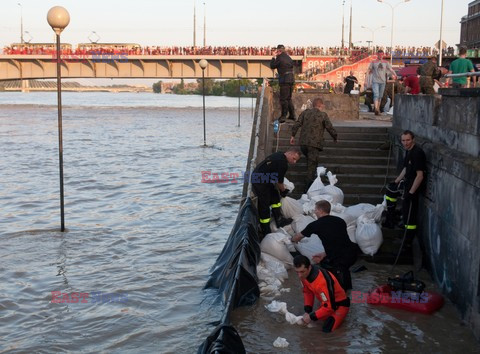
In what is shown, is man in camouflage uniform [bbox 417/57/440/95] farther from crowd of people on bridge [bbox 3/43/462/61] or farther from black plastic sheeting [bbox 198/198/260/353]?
crowd of people on bridge [bbox 3/43/462/61]

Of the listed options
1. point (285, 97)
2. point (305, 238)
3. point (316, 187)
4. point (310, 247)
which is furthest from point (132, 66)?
point (310, 247)

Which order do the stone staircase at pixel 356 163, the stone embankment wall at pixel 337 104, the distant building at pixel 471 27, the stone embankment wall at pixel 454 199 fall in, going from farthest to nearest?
the distant building at pixel 471 27, the stone embankment wall at pixel 337 104, the stone staircase at pixel 356 163, the stone embankment wall at pixel 454 199

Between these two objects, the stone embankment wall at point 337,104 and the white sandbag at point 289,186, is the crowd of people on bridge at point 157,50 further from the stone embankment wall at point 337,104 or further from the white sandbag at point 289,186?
the white sandbag at point 289,186

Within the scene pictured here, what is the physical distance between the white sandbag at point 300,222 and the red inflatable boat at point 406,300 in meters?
2.43

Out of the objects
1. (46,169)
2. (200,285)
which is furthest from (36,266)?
(46,169)

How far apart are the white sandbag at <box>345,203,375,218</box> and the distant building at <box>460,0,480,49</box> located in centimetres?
8040

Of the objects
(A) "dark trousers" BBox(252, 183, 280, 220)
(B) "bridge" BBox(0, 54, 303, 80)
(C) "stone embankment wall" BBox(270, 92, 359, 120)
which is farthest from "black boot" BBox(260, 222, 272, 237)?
(B) "bridge" BBox(0, 54, 303, 80)

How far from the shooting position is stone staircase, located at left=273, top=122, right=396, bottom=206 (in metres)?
12.6

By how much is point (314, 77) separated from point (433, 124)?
4122 centimetres

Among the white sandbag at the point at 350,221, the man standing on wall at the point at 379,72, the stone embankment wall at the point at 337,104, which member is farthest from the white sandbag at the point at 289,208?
the stone embankment wall at the point at 337,104

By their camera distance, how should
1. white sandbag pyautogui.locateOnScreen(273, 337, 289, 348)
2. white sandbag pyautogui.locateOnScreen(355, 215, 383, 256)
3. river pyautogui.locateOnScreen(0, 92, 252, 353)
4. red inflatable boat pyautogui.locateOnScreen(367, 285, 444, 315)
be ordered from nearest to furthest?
1. white sandbag pyautogui.locateOnScreen(273, 337, 289, 348)
2. red inflatable boat pyautogui.locateOnScreen(367, 285, 444, 315)
3. river pyautogui.locateOnScreen(0, 92, 252, 353)
4. white sandbag pyautogui.locateOnScreen(355, 215, 383, 256)

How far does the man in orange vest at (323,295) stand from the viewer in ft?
24.3

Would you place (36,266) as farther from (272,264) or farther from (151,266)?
(272,264)

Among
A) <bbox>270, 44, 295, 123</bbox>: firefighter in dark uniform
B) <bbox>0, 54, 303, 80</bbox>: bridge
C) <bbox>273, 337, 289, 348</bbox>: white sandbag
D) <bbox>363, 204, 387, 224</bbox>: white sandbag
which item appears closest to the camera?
<bbox>273, 337, 289, 348</bbox>: white sandbag
